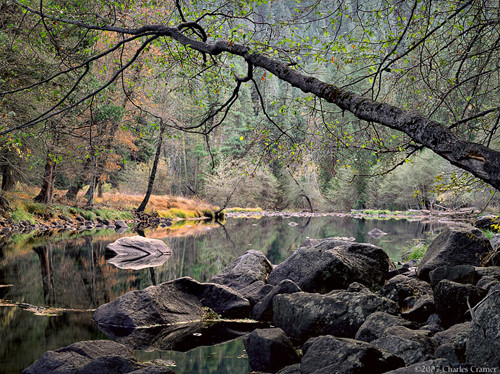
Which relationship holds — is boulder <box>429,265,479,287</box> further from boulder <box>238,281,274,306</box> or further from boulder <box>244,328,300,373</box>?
boulder <box>238,281,274,306</box>

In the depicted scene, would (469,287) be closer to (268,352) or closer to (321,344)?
(321,344)

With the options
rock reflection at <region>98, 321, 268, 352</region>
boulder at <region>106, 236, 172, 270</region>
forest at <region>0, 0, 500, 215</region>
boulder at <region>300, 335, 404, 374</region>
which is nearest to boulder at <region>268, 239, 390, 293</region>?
rock reflection at <region>98, 321, 268, 352</region>

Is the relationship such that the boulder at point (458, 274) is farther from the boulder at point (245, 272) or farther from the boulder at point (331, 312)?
the boulder at point (245, 272)

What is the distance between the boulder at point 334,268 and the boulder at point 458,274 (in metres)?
1.53

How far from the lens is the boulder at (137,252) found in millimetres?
12273

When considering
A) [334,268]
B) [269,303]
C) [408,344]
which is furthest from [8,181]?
[408,344]

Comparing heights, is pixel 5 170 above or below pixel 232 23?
below

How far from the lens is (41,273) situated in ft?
32.9

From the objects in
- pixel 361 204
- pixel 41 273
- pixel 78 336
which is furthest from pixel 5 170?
pixel 361 204

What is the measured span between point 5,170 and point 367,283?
17.4 metres

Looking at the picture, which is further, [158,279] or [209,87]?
[158,279]

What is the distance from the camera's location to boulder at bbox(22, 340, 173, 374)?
13.6ft

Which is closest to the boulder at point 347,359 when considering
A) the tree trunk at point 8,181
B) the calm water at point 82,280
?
the calm water at point 82,280

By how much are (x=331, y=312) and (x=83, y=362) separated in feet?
10.2
